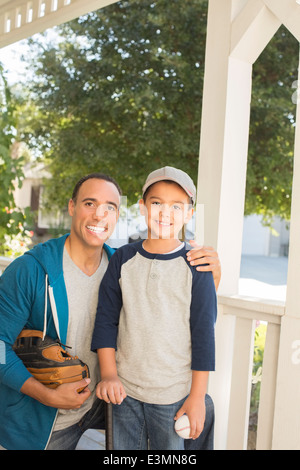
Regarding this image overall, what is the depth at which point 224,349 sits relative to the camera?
2000 mm

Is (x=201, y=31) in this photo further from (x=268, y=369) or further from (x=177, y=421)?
(x=177, y=421)

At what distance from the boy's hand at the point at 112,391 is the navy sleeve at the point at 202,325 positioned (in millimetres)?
222

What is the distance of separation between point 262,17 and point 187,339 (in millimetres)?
1200

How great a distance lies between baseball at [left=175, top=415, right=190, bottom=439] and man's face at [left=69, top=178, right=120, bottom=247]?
62cm

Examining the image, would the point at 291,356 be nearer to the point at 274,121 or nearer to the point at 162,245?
the point at 162,245

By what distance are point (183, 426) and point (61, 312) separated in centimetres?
53

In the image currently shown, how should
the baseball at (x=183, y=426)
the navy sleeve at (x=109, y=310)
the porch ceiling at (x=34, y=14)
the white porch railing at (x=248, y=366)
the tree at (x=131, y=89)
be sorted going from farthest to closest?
the tree at (x=131, y=89)
the porch ceiling at (x=34, y=14)
the white porch railing at (x=248, y=366)
the navy sleeve at (x=109, y=310)
the baseball at (x=183, y=426)

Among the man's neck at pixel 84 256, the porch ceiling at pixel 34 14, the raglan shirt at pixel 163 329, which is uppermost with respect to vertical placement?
the porch ceiling at pixel 34 14

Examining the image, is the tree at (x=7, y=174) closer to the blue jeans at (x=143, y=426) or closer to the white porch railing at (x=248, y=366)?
the white porch railing at (x=248, y=366)

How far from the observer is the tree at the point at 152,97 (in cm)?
663

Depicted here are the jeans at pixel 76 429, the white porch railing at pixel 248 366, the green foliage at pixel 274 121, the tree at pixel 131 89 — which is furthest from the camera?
the tree at pixel 131 89

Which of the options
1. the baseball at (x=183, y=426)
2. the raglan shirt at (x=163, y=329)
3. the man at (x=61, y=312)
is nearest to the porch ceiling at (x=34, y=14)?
the man at (x=61, y=312)

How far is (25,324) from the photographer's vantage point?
165cm
